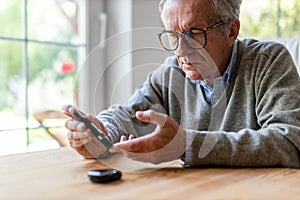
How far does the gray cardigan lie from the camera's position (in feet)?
3.02

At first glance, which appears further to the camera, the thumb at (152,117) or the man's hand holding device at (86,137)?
the man's hand holding device at (86,137)

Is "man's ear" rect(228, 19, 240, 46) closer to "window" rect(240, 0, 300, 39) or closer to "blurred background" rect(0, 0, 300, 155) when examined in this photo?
"blurred background" rect(0, 0, 300, 155)

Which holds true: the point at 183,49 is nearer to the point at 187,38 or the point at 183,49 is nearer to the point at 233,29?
the point at 187,38

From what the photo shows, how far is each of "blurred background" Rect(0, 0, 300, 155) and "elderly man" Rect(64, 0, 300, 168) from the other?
0.31 metres

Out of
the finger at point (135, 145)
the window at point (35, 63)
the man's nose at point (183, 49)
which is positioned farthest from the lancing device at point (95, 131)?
the window at point (35, 63)

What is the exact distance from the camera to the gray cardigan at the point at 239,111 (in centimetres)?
92

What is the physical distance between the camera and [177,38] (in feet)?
3.74

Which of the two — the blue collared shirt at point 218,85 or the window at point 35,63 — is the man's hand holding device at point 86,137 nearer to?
the blue collared shirt at point 218,85

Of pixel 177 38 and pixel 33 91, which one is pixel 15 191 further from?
pixel 33 91

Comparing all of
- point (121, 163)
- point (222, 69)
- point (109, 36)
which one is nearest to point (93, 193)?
point (121, 163)

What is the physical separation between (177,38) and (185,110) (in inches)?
12.5

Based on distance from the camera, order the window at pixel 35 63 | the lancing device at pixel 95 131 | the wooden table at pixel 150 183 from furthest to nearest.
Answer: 1. the window at pixel 35 63
2. the lancing device at pixel 95 131
3. the wooden table at pixel 150 183

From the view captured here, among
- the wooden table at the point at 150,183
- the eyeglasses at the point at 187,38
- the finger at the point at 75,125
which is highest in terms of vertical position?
the eyeglasses at the point at 187,38

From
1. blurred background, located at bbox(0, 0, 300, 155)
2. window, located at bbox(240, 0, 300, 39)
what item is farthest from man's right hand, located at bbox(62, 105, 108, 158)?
window, located at bbox(240, 0, 300, 39)
